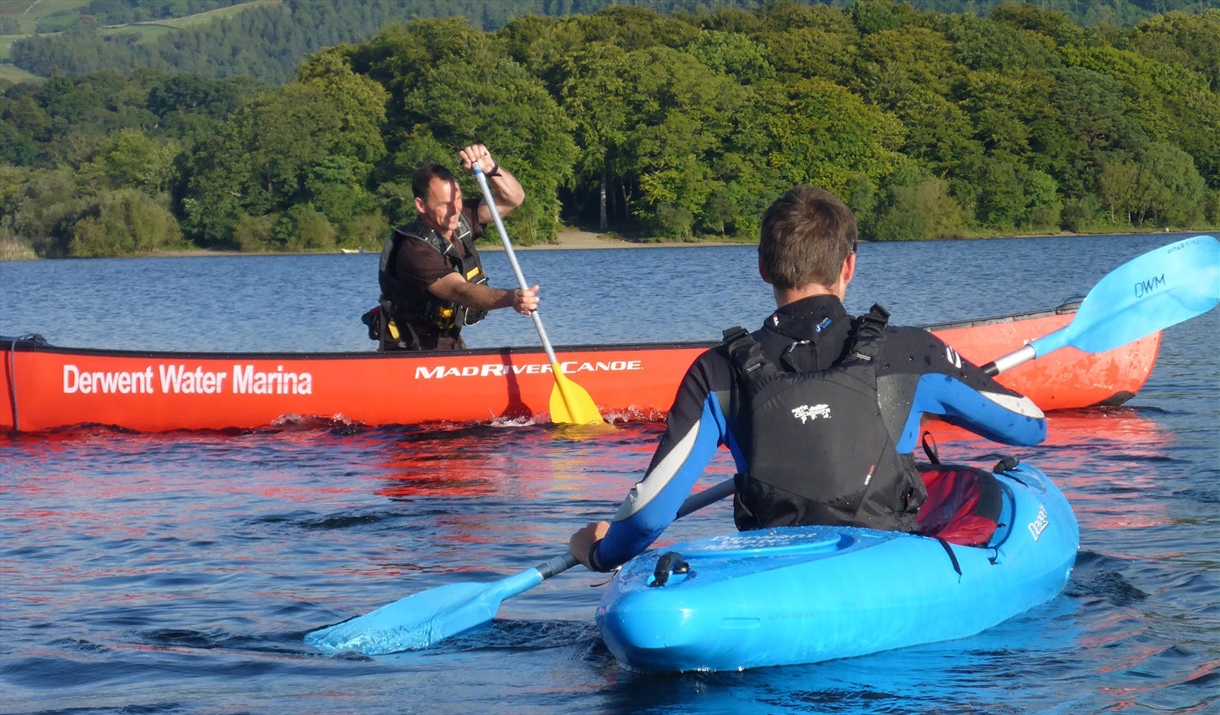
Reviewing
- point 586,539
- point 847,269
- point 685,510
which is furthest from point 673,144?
point 847,269

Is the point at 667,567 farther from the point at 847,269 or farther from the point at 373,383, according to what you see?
the point at 373,383

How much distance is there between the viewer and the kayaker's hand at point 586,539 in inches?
167

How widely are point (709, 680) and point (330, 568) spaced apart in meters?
2.36

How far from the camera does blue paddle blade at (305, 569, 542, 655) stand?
4676 millimetres

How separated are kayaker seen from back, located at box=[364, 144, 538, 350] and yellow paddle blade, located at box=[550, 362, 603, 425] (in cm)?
67

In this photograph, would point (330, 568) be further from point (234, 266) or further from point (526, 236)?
point (526, 236)

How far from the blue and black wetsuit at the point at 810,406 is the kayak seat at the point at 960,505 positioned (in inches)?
30.8

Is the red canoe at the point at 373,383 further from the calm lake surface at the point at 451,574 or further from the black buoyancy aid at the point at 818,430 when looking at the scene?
the black buoyancy aid at the point at 818,430

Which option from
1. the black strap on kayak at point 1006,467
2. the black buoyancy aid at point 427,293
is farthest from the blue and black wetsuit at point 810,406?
the black buoyancy aid at point 427,293

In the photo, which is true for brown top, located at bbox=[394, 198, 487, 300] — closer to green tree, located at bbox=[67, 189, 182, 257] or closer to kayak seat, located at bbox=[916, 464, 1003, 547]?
kayak seat, located at bbox=[916, 464, 1003, 547]

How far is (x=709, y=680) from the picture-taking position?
4.00 meters

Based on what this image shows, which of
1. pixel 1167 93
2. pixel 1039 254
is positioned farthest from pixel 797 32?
pixel 1039 254

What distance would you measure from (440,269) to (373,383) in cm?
117

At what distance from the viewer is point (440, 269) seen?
8.60 m
